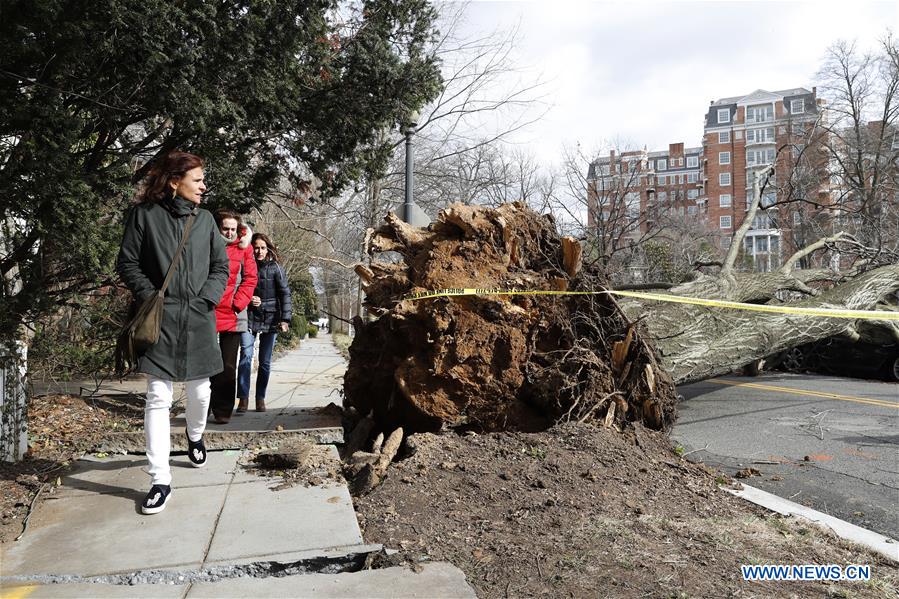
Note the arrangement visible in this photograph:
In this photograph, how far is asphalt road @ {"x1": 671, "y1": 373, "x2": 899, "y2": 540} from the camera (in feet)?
14.5

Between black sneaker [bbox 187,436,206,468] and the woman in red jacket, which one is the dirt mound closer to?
the woman in red jacket

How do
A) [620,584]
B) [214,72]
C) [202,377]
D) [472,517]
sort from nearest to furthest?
[620,584] < [472,517] < [202,377] < [214,72]

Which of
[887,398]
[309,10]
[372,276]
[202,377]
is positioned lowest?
[887,398]

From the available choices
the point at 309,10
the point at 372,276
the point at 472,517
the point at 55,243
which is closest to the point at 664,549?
the point at 472,517

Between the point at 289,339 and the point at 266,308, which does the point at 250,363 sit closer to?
the point at 266,308

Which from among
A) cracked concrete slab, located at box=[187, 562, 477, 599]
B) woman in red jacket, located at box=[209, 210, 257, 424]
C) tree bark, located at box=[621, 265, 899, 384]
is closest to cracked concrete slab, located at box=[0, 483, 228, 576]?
cracked concrete slab, located at box=[187, 562, 477, 599]

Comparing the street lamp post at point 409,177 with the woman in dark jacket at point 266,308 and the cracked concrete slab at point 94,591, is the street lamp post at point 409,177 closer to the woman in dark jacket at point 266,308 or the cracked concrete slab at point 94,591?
the woman in dark jacket at point 266,308

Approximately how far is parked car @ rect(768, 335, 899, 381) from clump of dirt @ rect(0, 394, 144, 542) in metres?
11.8

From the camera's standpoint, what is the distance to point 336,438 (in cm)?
446

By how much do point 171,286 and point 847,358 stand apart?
12.6 m

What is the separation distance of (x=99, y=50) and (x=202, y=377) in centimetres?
241

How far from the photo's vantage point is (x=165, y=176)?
340 cm

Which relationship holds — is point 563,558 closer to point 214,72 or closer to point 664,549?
point 664,549

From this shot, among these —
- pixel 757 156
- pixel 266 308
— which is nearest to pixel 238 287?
pixel 266 308
